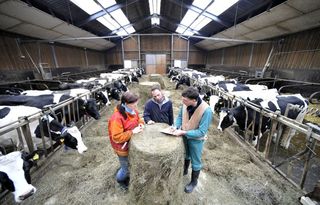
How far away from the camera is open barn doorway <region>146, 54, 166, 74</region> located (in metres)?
24.0

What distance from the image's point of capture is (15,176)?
2260mm

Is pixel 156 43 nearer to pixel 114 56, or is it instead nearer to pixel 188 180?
pixel 114 56

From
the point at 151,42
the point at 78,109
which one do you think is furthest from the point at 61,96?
the point at 151,42

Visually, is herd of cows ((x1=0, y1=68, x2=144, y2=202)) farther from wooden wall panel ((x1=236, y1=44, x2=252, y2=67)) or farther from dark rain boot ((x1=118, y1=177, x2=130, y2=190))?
wooden wall panel ((x1=236, y1=44, x2=252, y2=67))

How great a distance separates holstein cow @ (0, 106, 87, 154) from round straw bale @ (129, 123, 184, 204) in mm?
1868

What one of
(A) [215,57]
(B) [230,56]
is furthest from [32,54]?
(A) [215,57]

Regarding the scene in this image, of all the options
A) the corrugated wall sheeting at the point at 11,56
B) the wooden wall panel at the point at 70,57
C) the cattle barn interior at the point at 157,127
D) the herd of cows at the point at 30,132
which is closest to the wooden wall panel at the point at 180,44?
the cattle barn interior at the point at 157,127

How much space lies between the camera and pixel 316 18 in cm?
714

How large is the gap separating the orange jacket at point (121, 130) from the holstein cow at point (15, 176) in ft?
4.49

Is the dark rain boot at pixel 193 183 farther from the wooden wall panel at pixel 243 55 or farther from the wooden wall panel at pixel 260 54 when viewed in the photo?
the wooden wall panel at pixel 243 55

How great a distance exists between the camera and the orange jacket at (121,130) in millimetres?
2104

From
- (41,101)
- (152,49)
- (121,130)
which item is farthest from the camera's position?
(152,49)

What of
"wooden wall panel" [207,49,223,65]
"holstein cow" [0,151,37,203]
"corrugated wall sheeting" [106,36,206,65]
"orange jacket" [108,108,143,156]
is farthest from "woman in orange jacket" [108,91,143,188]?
"corrugated wall sheeting" [106,36,206,65]

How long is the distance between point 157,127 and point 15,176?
6.76 feet
